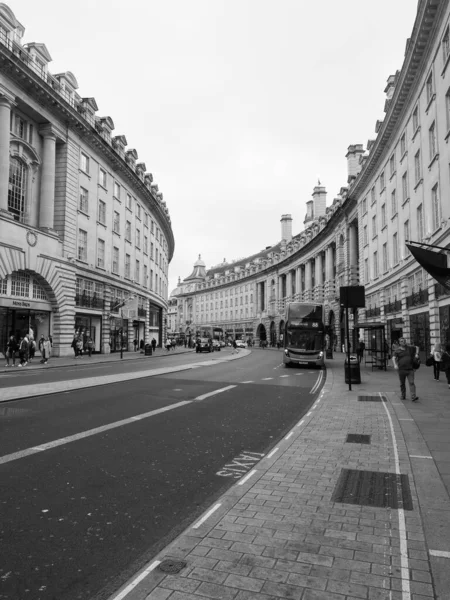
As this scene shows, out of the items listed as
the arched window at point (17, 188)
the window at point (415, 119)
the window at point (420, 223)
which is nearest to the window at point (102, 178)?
the arched window at point (17, 188)

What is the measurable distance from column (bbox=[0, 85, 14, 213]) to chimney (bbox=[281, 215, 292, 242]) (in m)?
77.3

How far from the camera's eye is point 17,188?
3119 centimetres

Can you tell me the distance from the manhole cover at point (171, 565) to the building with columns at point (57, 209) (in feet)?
89.7

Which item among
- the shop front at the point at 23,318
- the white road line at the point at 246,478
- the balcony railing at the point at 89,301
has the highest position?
the balcony railing at the point at 89,301

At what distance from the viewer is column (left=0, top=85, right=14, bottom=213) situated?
91.4 ft

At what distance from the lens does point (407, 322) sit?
3100 centimetres

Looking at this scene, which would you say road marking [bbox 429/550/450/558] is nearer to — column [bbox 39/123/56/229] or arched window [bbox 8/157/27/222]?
arched window [bbox 8/157/27/222]

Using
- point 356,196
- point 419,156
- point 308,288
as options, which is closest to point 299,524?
point 419,156

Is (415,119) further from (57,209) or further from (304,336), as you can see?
(57,209)

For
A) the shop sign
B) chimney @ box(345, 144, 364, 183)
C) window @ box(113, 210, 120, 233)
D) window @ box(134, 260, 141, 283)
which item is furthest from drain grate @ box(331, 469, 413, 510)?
chimney @ box(345, 144, 364, 183)

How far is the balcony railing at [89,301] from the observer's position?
36281mm

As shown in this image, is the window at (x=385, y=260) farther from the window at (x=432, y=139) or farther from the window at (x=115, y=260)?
the window at (x=115, y=260)

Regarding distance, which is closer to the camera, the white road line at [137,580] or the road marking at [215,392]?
the white road line at [137,580]

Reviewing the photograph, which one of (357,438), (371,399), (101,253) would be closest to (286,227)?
(101,253)
